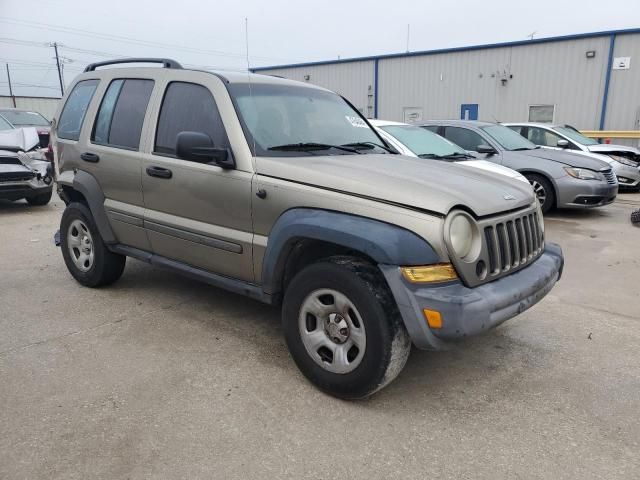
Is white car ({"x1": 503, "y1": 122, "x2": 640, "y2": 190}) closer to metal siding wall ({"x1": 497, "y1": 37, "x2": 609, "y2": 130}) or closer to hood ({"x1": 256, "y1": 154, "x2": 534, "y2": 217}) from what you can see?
metal siding wall ({"x1": 497, "y1": 37, "x2": 609, "y2": 130})

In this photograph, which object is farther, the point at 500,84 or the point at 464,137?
the point at 500,84

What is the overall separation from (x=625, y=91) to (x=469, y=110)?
4862 mm

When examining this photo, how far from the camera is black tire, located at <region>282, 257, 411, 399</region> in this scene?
8.70 ft

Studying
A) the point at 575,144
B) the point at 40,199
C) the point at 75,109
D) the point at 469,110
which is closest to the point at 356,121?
the point at 75,109

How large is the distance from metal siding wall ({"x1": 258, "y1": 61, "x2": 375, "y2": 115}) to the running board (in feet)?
56.2

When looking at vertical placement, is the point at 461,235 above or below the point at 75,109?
below

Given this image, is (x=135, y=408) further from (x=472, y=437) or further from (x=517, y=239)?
(x=517, y=239)

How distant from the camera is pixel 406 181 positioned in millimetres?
2873

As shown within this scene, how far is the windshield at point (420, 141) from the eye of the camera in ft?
23.0

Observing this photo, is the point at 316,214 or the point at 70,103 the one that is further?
the point at 70,103

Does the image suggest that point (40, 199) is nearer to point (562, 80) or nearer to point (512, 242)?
point (512, 242)

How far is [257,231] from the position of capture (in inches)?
127

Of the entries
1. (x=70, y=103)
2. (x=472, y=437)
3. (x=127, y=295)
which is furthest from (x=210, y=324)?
(x=70, y=103)

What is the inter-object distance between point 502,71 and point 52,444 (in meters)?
17.9
